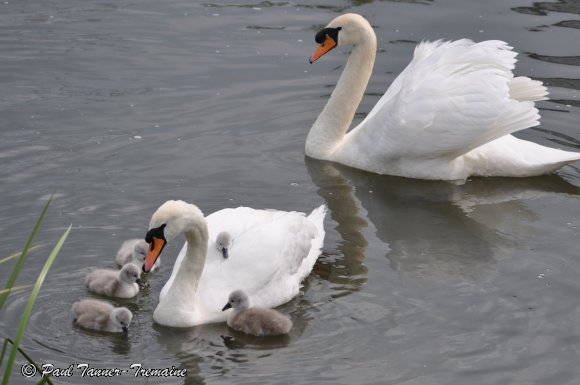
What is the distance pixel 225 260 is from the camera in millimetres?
8852

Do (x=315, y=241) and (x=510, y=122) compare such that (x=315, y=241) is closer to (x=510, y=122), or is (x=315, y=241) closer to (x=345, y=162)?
(x=345, y=162)

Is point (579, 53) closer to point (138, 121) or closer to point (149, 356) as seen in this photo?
point (138, 121)

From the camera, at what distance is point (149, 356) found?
8070 mm

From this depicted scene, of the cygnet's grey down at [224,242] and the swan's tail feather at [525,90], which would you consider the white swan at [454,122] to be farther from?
the cygnet's grey down at [224,242]

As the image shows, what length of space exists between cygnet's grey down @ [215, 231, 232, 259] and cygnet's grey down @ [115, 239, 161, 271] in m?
0.53

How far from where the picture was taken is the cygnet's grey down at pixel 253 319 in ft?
27.3

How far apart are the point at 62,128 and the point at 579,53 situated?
642 centimetres

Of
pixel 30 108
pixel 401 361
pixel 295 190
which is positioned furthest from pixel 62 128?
pixel 401 361

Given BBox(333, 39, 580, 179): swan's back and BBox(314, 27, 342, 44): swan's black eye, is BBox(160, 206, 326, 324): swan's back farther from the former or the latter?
BBox(314, 27, 342, 44): swan's black eye

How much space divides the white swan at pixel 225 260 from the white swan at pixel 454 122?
7.15 ft

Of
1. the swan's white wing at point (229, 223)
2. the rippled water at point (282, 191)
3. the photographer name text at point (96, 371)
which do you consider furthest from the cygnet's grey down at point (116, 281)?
the photographer name text at point (96, 371)

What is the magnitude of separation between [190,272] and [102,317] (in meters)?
0.69

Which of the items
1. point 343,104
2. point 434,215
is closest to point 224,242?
point 434,215

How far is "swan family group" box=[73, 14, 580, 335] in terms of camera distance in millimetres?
8430
